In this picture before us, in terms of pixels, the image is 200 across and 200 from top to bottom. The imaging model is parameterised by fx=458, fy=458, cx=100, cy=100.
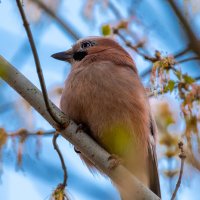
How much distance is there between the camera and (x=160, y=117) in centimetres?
508

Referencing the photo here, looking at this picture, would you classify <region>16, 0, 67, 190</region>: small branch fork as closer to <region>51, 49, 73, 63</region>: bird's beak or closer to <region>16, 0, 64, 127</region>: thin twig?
<region>16, 0, 64, 127</region>: thin twig

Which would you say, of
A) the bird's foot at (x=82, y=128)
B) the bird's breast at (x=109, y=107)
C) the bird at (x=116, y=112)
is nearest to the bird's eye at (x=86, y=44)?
the bird at (x=116, y=112)

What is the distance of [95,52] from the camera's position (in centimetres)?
511

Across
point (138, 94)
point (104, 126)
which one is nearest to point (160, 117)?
point (138, 94)

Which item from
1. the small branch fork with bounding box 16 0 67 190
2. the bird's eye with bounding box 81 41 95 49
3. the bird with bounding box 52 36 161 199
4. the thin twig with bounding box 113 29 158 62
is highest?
the bird's eye with bounding box 81 41 95 49

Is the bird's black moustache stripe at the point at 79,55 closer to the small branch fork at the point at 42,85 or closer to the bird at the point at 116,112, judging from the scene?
the bird at the point at 116,112

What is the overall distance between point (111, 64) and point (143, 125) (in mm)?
760

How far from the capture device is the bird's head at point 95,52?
4.96 metres

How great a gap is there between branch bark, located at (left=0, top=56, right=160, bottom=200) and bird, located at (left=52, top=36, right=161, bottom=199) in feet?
1.30

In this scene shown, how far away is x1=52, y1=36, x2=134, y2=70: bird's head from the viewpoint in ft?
16.3

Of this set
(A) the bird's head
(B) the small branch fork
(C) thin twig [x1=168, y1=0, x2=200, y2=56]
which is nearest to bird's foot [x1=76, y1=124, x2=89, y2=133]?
(B) the small branch fork

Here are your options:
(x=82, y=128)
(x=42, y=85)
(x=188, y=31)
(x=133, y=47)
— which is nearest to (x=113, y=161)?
(x=82, y=128)

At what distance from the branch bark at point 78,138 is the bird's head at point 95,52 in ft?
4.44

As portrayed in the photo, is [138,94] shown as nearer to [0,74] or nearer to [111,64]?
[111,64]
